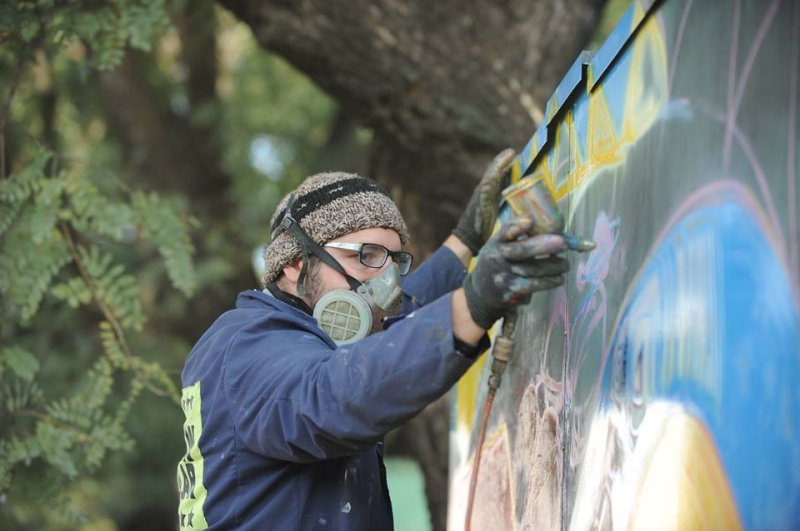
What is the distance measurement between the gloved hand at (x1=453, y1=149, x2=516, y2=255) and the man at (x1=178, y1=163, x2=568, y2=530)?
0.20ft

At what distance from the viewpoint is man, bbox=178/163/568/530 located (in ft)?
6.61

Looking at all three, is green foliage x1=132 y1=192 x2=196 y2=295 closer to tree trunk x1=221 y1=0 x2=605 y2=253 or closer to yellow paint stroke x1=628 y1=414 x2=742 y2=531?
tree trunk x1=221 y1=0 x2=605 y2=253

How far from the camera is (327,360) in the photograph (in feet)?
7.41

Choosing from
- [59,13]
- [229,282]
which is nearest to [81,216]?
[59,13]

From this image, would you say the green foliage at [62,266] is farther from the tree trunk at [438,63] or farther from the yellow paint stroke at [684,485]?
the yellow paint stroke at [684,485]

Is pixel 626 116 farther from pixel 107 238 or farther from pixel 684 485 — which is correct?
pixel 107 238

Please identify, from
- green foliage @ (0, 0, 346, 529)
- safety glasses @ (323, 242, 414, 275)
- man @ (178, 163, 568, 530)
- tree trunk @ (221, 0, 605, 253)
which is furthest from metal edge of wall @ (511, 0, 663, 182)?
green foliage @ (0, 0, 346, 529)

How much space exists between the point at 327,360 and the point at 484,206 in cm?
122

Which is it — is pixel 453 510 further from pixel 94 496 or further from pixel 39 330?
pixel 94 496

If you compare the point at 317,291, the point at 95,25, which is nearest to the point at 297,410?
the point at 317,291

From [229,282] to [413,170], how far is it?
318cm

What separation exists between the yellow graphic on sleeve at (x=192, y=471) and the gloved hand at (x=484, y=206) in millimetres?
1034

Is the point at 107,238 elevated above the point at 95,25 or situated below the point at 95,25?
below

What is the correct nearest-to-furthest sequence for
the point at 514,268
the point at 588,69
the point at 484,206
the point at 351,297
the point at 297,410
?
1. the point at 514,268
2. the point at 297,410
3. the point at 588,69
4. the point at 351,297
5. the point at 484,206
